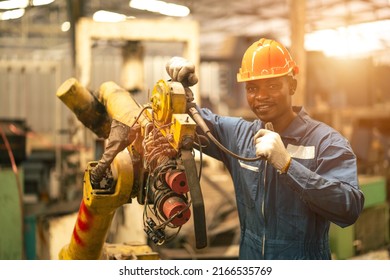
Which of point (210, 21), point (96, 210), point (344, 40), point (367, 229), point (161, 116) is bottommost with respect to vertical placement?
point (367, 229)

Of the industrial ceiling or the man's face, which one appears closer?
the man's face

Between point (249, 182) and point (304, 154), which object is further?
point (249, 182)

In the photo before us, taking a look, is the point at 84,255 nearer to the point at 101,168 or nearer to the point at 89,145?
the point at 101,168

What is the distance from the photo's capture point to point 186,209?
3.86ft

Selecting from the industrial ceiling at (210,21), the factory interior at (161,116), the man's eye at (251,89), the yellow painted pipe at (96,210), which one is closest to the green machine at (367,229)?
the factory interior at (161,116)

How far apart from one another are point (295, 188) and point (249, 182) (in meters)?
0.21

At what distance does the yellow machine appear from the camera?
116 cm

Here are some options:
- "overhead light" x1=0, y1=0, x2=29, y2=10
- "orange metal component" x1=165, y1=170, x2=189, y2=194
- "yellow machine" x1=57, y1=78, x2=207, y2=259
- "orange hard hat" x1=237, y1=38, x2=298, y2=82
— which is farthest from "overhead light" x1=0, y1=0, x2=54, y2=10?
"orange metal component" x1=165, y1=170, x2=189, y2=194

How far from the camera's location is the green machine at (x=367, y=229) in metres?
2.19

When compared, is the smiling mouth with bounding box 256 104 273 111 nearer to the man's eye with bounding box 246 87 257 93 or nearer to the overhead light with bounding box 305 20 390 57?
the man's eye with bounding box 246 87 257 93

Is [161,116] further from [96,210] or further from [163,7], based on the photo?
[163,7]

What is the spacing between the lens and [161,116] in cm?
124

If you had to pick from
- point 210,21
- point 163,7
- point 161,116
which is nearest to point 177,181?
point 161,116

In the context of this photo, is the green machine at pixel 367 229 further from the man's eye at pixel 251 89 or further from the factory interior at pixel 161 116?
the man's eye at pixel 251 89
